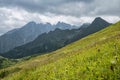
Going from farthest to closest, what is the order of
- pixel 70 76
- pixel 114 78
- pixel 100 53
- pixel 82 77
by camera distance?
1. pixel 100 53
2. pixel 70 76
3. pixel 82 77
4. pixel 114 78

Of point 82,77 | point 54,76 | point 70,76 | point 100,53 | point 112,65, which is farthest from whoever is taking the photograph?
point 100,53

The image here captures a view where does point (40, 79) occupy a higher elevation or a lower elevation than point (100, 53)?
lower

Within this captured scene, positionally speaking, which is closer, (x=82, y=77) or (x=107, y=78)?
(x=107, y=78)

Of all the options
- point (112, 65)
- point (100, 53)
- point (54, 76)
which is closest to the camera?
point (112, 65)

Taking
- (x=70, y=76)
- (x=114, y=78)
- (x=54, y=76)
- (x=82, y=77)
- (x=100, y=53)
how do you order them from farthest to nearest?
(x=100, y=53) < (x=54, y=76) < (x=70, y=76) < (x=82, y=77) < (x=114, y=78)

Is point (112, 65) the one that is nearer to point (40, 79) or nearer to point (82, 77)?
point (82, 77)

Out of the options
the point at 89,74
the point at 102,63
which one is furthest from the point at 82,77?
the point at 102,63

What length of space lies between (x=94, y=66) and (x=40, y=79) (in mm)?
3761

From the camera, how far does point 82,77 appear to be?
10391 millimetres

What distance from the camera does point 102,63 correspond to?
1069 cm

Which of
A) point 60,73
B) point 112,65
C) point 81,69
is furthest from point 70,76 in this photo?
point 112,65

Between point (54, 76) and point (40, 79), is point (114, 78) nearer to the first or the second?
point (54, 76)

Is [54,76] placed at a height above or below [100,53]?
below

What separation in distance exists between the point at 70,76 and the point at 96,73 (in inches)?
66.1
